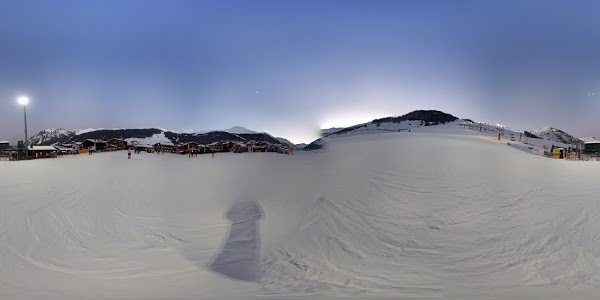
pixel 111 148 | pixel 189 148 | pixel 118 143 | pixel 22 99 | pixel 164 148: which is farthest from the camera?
pixel 118 143

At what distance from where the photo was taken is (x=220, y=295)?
19.1 ft

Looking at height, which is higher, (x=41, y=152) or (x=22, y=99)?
(x=22, y=99)

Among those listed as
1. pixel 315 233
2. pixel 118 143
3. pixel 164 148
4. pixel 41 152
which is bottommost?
pixel 315 233

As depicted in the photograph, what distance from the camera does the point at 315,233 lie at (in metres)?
9.88

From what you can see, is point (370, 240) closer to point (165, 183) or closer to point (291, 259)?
point (291, 259)

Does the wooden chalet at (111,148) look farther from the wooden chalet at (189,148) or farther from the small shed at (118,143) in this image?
the wooden chalet at (189,148)

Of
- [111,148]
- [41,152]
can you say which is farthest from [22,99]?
[111,148]

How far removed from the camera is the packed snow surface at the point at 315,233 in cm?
653

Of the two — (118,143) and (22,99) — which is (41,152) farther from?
(118,143)

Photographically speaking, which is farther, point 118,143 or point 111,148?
point 118,143

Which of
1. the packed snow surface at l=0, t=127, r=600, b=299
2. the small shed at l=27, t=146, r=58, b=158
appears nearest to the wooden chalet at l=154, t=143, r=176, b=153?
the small shed at l=27, t=146, r=58, b=158

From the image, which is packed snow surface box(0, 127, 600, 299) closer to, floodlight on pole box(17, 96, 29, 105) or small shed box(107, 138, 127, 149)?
floodlight on pole box(17, 96, 29, 105)

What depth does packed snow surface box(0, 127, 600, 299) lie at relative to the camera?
6.53 metres

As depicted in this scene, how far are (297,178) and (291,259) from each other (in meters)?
8.01
